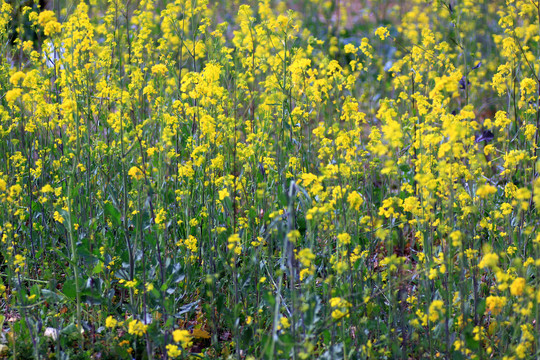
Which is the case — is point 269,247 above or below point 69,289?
above

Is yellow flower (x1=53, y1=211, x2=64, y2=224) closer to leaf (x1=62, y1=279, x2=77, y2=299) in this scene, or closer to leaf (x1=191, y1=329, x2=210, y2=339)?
leaf (x1=62, y1=279, x2=77, y2=299)

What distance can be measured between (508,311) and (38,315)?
2003mm

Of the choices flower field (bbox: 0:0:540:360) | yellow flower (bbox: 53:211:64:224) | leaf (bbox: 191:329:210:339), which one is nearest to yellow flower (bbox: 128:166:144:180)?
flower field (bbox: 0:0:540:360)

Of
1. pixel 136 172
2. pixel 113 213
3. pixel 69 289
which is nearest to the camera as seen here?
pixel 136 172

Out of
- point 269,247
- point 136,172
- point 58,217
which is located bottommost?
point 269,247

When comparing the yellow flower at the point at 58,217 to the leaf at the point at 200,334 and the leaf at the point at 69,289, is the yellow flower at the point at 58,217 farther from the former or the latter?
the leaf at the point at 200,334

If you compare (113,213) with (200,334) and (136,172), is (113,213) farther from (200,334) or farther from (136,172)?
(200,334)

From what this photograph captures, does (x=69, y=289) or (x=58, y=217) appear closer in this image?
(x=69, y=289)

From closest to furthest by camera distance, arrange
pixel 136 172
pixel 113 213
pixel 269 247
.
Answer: pixel 136 172
pixel 269 247
pixel 113 213

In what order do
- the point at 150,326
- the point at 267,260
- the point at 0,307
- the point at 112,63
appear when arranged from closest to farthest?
the point at 150,326 → the point at 267,260 → the point at 0,307 → the point at 112,63

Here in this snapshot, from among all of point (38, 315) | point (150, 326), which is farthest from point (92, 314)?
point (150, 326)

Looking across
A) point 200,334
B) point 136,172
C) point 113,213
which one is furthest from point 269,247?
point 113,213

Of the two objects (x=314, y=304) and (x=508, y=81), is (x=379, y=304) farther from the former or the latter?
(x=508, y=81)

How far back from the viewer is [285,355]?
2.10 meters
